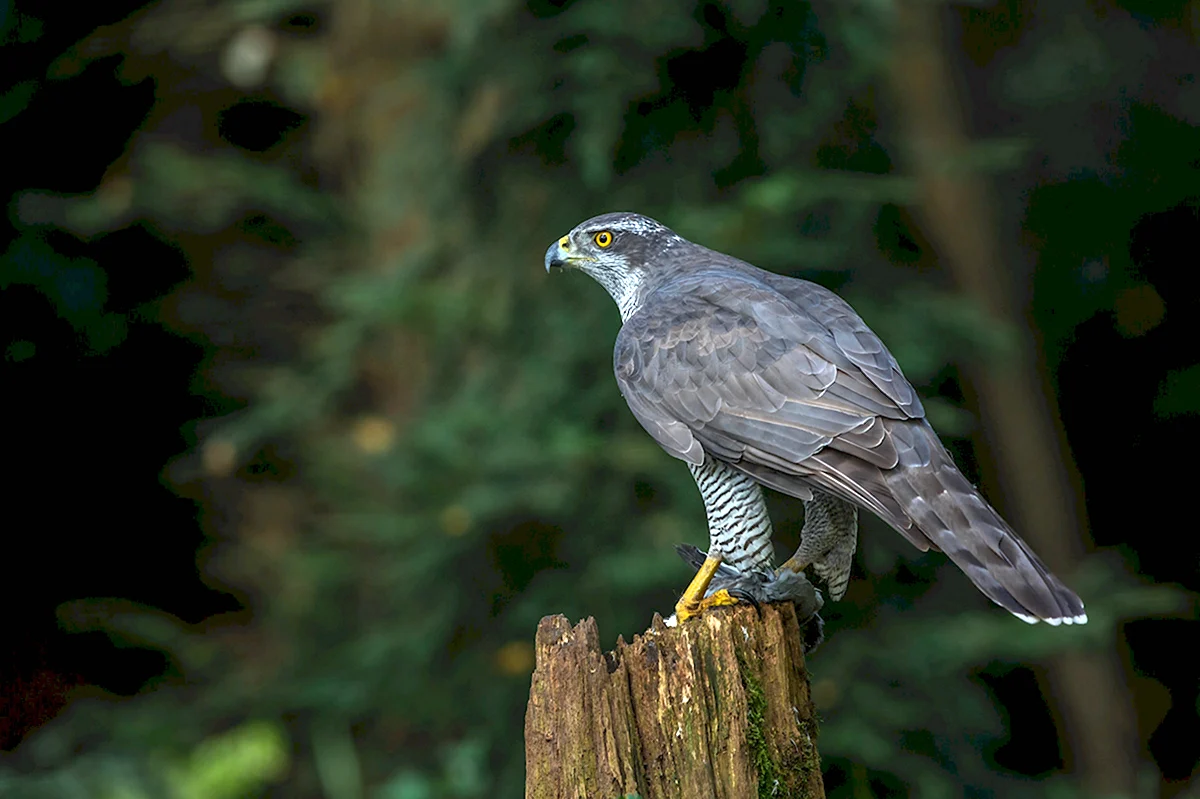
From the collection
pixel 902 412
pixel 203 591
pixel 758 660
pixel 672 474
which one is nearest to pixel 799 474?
pixel 902 412

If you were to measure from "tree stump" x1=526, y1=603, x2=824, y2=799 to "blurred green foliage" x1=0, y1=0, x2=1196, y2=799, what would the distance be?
2.33 m

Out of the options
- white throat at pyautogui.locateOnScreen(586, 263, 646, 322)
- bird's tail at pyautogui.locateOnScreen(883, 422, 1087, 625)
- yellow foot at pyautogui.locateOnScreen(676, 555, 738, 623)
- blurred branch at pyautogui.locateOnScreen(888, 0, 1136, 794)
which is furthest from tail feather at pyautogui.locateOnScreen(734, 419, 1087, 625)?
blurred branch at pyautogui.locateOnScreen(888, 0, 1136, 794)

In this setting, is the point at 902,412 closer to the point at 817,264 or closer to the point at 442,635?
the point at 817,264

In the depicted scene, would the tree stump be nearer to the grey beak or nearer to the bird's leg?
the bird's leg

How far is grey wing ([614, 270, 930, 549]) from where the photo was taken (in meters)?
3.44

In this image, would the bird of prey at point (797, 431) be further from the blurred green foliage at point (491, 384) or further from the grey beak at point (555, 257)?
the blurred green foliage at point (491, 384)

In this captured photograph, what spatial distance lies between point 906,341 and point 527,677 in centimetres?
223

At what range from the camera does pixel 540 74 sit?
5.65 m

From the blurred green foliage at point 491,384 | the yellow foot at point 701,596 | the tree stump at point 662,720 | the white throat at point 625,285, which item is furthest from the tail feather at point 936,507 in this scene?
the blurred green foliage at point 491,384

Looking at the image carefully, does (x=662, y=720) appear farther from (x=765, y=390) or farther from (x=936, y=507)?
(x=765, y=390)

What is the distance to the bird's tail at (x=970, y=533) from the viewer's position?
306cm

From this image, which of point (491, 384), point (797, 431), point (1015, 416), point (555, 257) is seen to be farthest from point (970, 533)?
point (1015, 416)

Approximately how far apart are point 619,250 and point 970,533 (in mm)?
1797

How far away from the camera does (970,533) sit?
3207 millimetres
